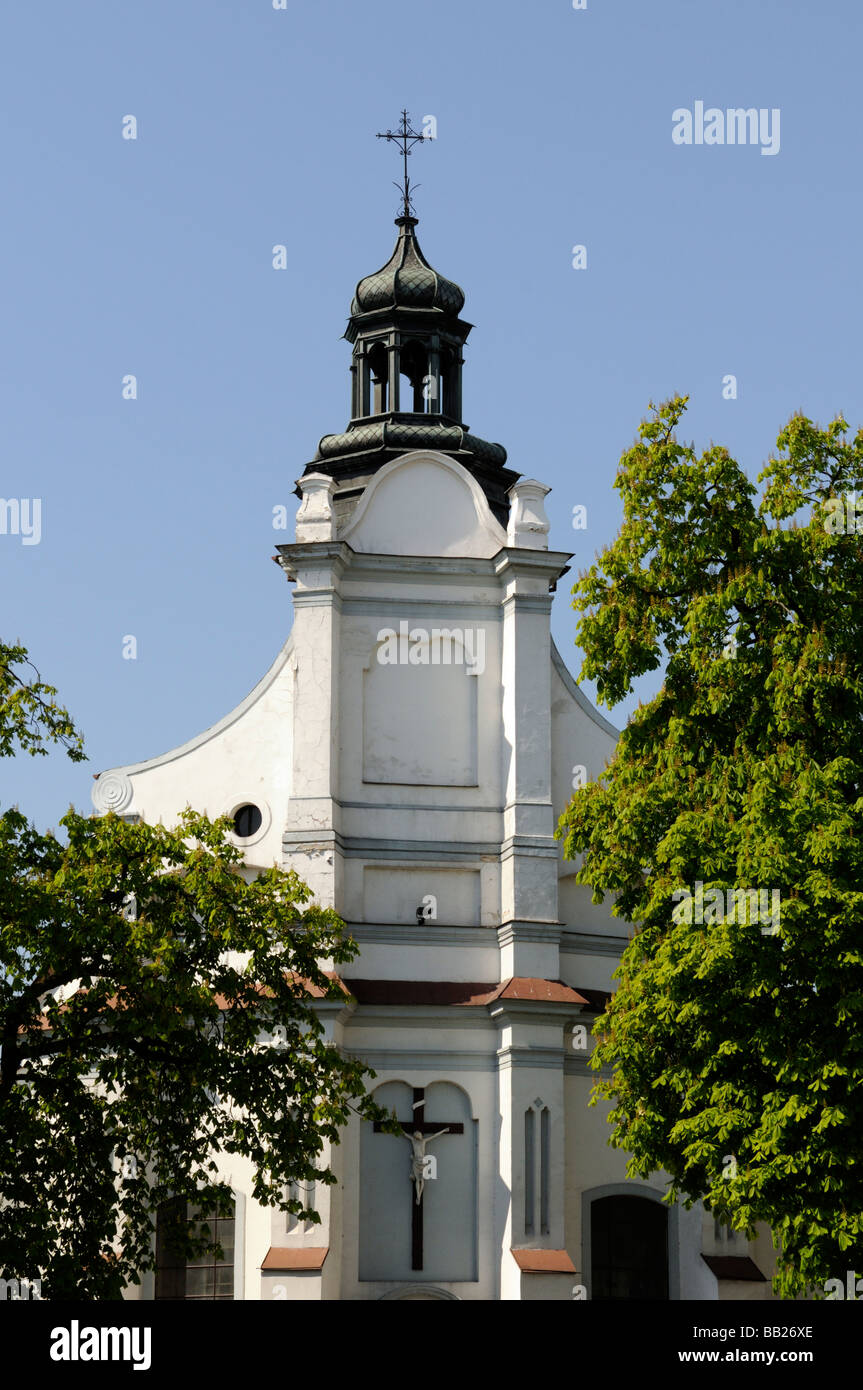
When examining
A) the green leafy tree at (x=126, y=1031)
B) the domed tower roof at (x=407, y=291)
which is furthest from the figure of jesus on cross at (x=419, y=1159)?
the domed tower roof at (x=407, y=291)

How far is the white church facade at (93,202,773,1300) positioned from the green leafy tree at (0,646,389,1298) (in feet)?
19.5

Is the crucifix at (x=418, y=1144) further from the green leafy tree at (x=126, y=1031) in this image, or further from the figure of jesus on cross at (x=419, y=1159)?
the green leafy tree at (x=126, y=1031)

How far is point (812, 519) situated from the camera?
66.8 ft

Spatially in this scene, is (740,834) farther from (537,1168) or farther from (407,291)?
(407,291)

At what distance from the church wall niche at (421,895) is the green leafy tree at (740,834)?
265 inches

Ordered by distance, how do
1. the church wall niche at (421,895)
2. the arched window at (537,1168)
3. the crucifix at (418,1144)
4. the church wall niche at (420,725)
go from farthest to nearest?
the church wall niche at (420,725)
the church wall niche at (421,895)
the crucifix at (418,1144)
the arched window at (537,1168)

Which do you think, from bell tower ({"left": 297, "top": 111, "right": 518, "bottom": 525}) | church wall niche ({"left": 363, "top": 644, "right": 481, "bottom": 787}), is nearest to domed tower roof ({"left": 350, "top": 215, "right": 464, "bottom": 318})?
bell tower ({"left": 297, "top": 111, "right": 518, "bottom": 525})

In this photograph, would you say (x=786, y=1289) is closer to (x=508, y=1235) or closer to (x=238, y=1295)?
(x=508, y=1235)

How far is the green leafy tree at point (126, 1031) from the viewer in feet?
62.2

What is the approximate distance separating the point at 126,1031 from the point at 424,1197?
8613 millimetres

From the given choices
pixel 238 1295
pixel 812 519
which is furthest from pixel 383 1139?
pixel 812 519

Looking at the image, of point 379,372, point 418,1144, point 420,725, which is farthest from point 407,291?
point 418,1144

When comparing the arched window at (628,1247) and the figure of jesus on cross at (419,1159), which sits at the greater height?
the figure of jesus on cross at (419,1159)
